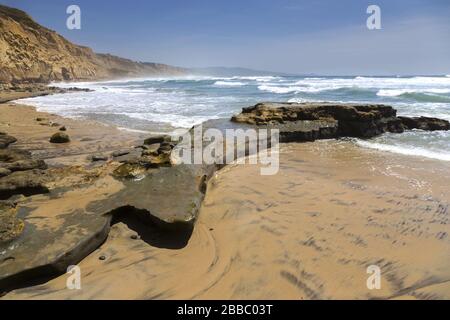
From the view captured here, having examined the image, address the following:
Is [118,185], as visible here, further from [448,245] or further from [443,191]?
[443,191]

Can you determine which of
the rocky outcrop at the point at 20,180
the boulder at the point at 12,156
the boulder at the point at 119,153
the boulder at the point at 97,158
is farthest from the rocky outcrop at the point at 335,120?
the rocky outcrop at the point at 20,180

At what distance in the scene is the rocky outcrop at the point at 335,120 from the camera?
992 cm

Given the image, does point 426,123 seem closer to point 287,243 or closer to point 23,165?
point 287,243

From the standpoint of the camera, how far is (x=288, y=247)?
393 centimetres

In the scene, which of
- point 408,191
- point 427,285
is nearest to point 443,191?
point 408,191

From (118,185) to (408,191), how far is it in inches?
176

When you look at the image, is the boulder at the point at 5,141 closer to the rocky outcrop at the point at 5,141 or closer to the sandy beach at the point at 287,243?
the rocky outcrop at the point at 5,141

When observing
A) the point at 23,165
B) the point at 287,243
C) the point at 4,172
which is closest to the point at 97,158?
the point at 23,165

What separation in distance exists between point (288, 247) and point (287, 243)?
9 centimetres

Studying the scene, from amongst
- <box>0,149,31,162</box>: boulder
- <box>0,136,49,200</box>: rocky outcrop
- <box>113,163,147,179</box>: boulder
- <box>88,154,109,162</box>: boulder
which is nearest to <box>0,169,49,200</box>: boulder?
<box>0,136,49,200</box>: rocky outcrop

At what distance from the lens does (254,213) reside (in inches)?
189
